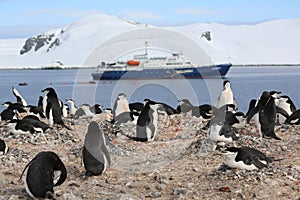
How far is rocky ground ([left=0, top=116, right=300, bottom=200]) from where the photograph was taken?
5.72m

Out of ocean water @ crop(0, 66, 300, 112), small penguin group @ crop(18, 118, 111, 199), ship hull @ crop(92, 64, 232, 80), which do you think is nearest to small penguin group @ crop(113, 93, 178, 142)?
small penguin group @ crop(18, 118, 111, 199)

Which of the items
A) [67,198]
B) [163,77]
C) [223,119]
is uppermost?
[163,77]

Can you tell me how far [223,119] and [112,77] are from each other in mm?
45438

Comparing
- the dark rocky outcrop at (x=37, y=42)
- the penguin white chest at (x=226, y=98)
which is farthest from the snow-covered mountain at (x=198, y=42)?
the penguin white chest at (x=226, y=98)

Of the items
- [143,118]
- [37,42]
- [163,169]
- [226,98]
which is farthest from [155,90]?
[37,42]

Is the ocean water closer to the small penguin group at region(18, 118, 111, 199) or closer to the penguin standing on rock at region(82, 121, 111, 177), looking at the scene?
the penguin standing on rock at region(82, 121, 111, 177)

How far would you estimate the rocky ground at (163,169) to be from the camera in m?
5.72

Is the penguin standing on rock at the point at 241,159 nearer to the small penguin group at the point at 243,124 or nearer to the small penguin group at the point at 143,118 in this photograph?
the small penguin group at the point at 243,124

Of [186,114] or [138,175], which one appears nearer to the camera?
[138,175]

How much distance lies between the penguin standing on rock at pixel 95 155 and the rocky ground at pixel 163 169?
4.5 inches

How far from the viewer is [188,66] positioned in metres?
52.3

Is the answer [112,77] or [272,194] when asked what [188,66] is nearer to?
[112,77]

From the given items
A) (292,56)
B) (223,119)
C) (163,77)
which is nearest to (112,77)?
(163,77)

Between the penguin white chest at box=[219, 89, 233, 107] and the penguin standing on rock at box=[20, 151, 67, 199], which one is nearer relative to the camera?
the penguin standing on rock at box=[20, 151, 67, 199]
